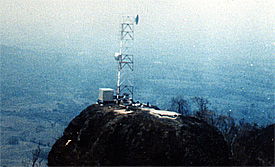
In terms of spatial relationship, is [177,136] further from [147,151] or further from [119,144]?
[119,144]

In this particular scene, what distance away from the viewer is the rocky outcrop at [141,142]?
443 inches

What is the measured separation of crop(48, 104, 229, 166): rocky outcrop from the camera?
1125cm

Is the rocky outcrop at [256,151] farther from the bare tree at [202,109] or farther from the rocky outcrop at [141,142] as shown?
the rocky outcrop at [141,142]

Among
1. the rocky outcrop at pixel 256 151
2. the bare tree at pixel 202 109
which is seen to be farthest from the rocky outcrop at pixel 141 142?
the bare tree at pixel 202 109

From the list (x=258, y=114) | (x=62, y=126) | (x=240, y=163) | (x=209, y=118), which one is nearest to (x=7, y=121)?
(x=62, y=126)

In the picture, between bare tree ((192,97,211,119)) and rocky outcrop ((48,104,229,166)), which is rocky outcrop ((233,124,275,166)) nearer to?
bare tree ((192,97,211,119))

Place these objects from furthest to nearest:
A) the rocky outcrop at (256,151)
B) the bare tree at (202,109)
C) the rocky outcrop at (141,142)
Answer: the bare tree at (202,109)
the rocky outcrop at (256,151)
the rocky outcrop at (141,142)

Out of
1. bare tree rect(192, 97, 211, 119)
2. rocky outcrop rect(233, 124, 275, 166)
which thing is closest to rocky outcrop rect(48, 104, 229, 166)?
rocky outcrop rect(233, 124, 275, 166)

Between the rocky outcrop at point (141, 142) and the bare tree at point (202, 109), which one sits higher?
the rocky outcrop at point (141, 142)

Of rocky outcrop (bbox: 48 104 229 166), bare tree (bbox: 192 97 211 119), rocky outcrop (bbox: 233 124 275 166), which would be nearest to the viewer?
rocky outcrop (bbox: 48 104 229 166)

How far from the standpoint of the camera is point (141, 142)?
37.8 feet

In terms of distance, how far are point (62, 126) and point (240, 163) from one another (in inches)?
6887

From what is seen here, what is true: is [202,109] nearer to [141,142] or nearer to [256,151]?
[256,151]

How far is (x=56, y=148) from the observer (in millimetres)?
13148
